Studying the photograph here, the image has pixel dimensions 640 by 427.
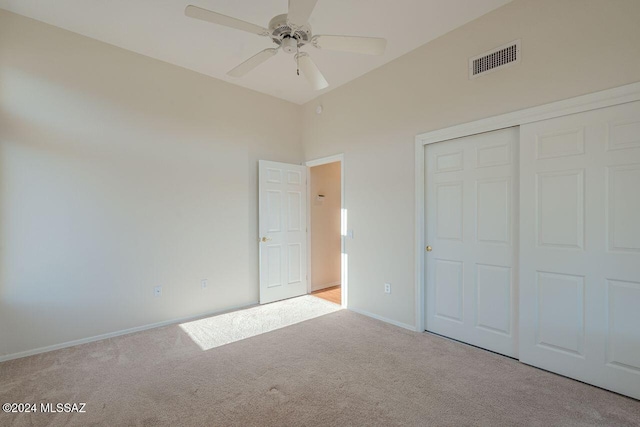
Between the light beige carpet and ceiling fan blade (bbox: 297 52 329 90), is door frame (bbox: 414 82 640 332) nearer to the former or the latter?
the light beige carpet

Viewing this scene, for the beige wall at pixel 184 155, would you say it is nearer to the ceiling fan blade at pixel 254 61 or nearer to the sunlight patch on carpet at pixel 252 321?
the sunlight patch on carpet at pixel 252 321

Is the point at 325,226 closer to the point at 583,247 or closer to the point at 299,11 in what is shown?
the point at 583,247

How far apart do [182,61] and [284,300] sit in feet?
11.4

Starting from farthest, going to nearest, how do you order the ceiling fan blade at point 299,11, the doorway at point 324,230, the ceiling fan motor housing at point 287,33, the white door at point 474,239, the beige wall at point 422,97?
the doorway at point 324,230, the white door at point 474,239, the beige wall at point 422,97, the ceiling fan motor housing at point 287,33, the ceiling fan blade at point 299,11

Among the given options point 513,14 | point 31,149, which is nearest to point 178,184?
point 31,149

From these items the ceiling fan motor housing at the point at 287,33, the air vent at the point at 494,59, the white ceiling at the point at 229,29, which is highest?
the white ceiling at the point at 229,29

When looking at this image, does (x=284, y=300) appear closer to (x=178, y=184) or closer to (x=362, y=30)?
(x=178, y=184)

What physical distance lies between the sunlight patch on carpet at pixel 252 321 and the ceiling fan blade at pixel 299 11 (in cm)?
290

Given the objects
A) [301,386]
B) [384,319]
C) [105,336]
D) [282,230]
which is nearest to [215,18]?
[301,386]

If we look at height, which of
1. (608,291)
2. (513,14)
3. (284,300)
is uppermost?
(513,14)

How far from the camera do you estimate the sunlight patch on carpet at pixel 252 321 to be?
123 inches

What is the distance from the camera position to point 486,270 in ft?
9.18

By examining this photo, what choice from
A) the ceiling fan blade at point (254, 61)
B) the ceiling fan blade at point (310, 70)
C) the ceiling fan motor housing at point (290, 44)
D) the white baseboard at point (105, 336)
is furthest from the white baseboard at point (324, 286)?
the ceiling fan motor housing at point (290, 44)

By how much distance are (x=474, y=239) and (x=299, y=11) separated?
247cm
